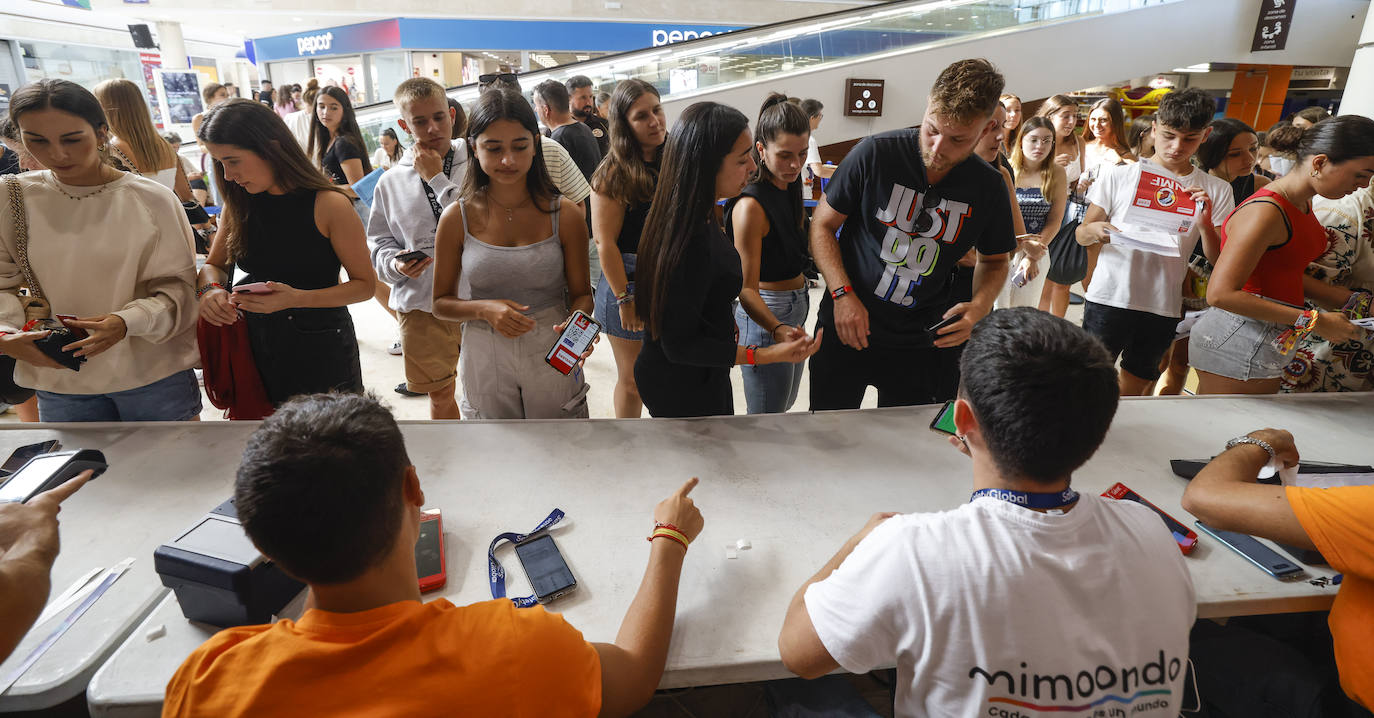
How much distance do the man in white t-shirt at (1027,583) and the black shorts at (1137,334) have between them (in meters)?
2.26

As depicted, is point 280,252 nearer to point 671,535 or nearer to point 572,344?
point 572,344

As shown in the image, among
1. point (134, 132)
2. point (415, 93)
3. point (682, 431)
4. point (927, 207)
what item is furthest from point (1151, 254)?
point (134, 132)

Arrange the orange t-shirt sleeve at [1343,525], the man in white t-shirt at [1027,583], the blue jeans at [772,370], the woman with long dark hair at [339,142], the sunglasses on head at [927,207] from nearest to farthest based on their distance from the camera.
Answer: the man in white t-shirt at [1027,583], the orange t-shirt sleeve at [1343,525], the sunglasses on head at [927,207], the blue jeans at [772,370], the woman with long dark hair at [339,142]

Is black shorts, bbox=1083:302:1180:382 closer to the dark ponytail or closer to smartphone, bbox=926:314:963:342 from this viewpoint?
the dark ponytail

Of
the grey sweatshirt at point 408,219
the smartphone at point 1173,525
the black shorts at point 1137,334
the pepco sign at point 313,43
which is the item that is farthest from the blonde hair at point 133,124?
the pepco sign at point 313,43

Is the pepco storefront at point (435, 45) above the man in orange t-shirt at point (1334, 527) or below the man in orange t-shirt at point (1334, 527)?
above

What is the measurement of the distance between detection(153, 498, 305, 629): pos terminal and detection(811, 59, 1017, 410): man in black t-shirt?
165 centimetres

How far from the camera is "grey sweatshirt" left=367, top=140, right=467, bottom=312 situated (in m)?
2.75

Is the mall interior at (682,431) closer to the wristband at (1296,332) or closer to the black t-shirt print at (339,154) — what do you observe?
the wristband at (1296,332)

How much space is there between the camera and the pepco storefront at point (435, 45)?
13562 millimetres

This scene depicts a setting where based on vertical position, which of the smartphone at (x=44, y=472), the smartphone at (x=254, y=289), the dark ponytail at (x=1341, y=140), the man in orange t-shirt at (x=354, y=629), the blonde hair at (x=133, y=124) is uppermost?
the blonde hair at (x=133, y=124)

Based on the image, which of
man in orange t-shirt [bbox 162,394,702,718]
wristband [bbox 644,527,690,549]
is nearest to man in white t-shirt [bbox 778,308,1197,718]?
wristband [bbox 644,527,690,549]

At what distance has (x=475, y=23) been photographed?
13.4 metres

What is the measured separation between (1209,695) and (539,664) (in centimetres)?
148
